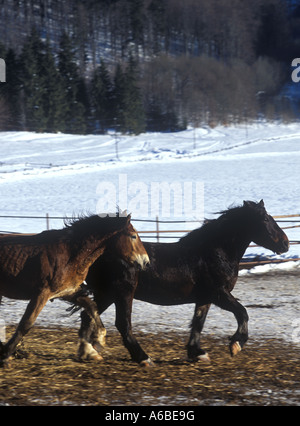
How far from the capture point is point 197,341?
6.45m

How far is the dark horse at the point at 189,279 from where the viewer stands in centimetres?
626

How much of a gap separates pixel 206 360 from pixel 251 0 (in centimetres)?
15342

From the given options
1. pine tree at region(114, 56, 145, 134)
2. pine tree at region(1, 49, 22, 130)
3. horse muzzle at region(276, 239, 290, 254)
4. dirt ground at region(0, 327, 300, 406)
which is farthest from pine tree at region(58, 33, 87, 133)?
dirt ground at region(0, 327, 300, 406)

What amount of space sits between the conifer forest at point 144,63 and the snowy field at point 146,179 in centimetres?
979

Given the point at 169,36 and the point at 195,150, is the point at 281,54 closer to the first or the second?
the point at 169,36

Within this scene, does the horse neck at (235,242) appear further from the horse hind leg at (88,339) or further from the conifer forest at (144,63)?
the conifer forest at (144,63)

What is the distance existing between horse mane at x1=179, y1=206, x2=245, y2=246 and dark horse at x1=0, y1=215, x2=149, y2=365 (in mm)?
905

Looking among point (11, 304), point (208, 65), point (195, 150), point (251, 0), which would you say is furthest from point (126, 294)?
point (251, 0)

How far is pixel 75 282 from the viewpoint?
5.99 m

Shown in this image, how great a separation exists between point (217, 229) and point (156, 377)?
6.15ft

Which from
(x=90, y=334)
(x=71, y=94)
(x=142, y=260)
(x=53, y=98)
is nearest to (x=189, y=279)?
(x=142, y=260)

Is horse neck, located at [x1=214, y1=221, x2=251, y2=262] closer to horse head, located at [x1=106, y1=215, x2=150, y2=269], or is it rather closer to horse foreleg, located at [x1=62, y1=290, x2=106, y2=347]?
horse head, located at [x1=106, y1=215, x2=150, y2=269]

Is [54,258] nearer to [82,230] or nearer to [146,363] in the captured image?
[82,230]

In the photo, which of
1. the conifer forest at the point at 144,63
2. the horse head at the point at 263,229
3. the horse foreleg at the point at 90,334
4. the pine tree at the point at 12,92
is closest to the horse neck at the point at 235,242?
the horse head at the point at 263,229
